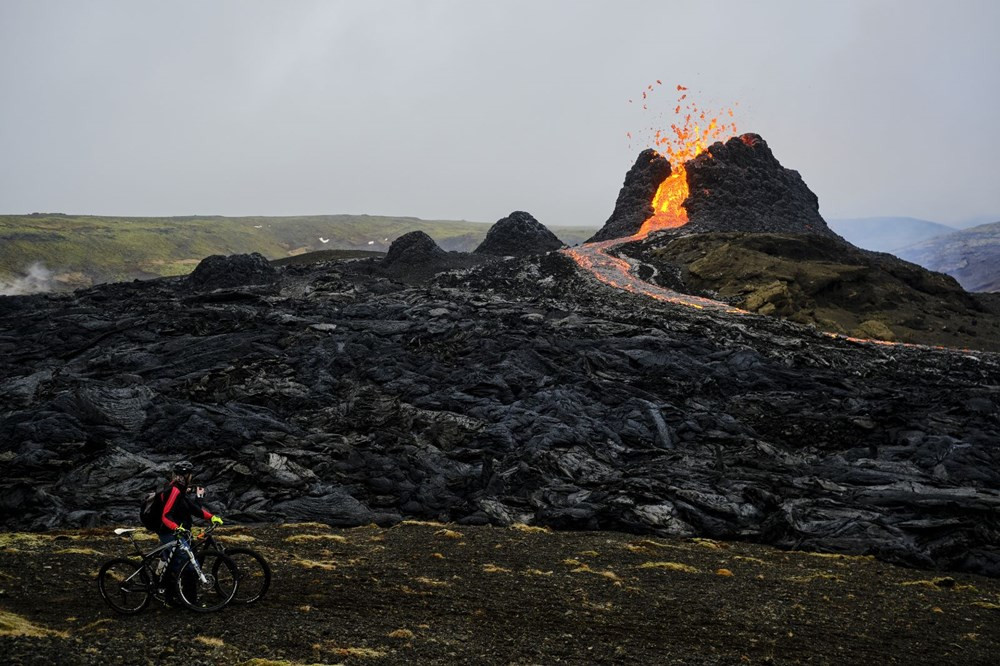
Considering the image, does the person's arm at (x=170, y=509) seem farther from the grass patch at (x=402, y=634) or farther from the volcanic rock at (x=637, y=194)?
the volcanic rock at (x=637, y=194)

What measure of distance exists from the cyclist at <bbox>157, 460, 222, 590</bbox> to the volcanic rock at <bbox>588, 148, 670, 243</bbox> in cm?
9835

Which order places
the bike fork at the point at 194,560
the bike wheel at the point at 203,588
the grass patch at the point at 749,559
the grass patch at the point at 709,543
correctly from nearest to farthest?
1. the bike fork at the point at 194,560
2. the bike wheel at the point at 203,588
3. the grass patch at the point at 749,559
4. the grass patch at the point at 709,543

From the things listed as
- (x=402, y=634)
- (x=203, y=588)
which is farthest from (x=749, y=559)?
(x=203, y=588)

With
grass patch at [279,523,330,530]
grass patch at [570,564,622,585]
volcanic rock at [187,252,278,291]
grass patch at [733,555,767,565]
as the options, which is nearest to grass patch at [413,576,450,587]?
grass patch at [570,564,622,585]

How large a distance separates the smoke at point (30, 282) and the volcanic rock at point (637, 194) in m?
128

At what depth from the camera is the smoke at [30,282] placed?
500 ft

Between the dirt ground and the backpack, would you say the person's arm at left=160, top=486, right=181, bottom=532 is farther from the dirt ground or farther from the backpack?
the dirt ground

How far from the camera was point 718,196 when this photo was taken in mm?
106312

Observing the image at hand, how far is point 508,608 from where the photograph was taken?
18.0 m

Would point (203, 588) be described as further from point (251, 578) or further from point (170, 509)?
point (251, 578)

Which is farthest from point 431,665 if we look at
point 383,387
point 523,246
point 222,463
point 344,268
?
point 523,246

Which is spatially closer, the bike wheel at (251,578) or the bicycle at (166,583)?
the bicycle at (166,583)

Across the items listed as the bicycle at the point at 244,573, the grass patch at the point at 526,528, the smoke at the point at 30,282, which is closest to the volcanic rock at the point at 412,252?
the grass patch at the point at 526,528

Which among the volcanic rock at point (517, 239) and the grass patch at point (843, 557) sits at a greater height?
the volcanic rock at point (517, 239)
